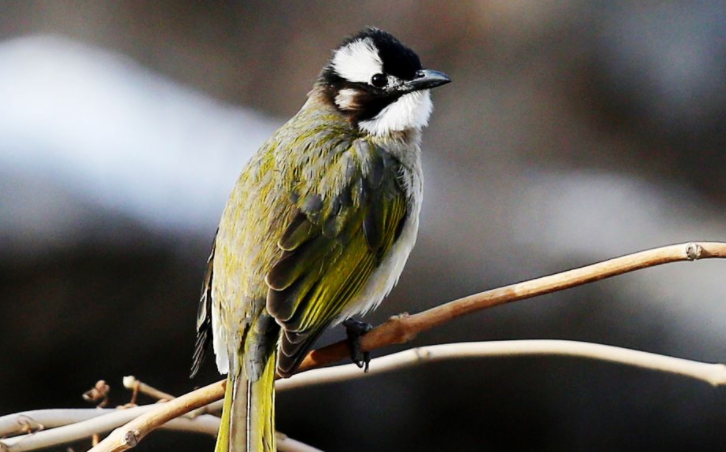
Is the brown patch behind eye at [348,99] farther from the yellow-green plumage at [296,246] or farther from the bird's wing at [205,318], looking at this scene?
the bird's wing at [205,318]

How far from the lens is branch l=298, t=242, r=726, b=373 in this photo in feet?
3.92

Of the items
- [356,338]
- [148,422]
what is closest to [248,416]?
[148,422]

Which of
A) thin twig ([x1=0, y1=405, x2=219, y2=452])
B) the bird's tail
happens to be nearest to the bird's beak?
the bird's tail

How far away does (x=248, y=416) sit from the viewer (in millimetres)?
1283

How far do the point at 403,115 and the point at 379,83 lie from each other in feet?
0.24

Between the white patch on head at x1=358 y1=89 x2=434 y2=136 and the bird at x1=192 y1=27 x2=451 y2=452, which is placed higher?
the white patch on head at x1=358 y1=89 x2=434 y2=136

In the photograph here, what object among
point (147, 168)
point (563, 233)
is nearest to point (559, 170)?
point (563, 233)

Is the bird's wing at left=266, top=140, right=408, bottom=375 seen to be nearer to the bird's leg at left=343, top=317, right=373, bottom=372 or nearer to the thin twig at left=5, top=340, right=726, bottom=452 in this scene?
the bird's leg at left=343, top=317, right=373, bottom=372

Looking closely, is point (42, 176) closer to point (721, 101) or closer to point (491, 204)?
point (491, 204)

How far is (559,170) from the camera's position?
1.70m

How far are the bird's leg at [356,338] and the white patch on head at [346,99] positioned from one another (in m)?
0.38

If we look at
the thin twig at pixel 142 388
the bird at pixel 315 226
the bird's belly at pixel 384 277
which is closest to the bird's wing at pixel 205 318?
the bird at pixel 315 226

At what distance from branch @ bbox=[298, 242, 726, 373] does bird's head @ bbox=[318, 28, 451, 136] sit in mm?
392

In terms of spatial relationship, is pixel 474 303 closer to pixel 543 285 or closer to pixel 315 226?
pixel 543 285
